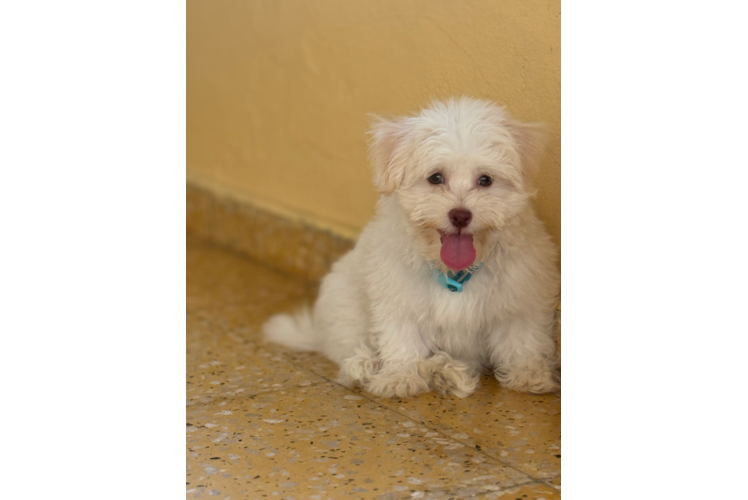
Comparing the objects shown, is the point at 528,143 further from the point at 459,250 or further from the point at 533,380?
the point at 533,380

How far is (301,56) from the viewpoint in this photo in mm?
3898

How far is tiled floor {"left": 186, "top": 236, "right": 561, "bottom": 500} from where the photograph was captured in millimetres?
2049

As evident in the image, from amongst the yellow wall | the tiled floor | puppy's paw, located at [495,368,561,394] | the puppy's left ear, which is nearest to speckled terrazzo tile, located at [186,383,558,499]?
the tiled floor

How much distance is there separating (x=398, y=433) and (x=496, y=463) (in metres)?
0.32

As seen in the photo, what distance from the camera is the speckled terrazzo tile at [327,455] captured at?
6.68 feet

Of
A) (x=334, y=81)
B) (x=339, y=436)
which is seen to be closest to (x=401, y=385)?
(x=339, y=436)

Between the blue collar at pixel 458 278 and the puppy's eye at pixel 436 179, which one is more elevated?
the puppy's eye at pixel 436 179

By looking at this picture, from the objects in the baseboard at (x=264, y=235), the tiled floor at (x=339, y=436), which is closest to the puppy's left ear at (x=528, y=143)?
the tiled floor at (x=339, y=436)

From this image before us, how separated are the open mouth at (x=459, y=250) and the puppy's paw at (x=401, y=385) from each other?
42 cm

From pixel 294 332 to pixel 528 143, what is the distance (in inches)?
48.9

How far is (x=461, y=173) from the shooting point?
7.64ft

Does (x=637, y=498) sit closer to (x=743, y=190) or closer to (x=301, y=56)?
(x=743, y=190)

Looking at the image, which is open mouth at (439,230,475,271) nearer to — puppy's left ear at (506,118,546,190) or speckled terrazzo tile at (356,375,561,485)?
puppy's left ear at (506,118,546,190)

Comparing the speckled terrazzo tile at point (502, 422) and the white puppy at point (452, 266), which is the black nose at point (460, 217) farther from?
the speckled terrazzo tile at point (502, 422)
